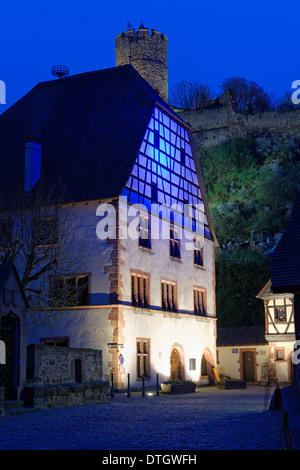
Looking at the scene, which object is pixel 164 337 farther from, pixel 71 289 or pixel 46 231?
pixel 46 231

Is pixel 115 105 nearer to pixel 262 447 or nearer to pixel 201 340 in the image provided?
pixel 201 340

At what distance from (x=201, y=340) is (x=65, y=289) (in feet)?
28.2

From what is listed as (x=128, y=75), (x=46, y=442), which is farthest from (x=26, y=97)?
(x=46, y=442)

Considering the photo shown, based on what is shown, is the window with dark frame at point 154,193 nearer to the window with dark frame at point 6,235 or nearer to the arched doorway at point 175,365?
the arched doorway at point 175,365

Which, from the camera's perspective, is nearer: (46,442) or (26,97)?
(46,442)

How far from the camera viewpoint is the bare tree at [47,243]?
21.8 meters

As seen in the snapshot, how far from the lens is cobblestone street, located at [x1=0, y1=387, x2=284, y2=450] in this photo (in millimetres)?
8008

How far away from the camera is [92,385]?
54.8 feet

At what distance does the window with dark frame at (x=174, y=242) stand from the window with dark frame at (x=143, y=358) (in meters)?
4.79

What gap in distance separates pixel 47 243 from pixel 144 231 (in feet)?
15.8

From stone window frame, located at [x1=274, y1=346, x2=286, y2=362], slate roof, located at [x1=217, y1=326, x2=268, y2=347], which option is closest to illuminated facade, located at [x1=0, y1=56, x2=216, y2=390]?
stone window frame, located at [x1=274, y1=346, x2=286, y2=362]

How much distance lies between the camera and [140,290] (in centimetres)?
2539

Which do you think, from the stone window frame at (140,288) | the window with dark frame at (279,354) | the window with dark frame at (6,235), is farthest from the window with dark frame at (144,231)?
the window with dark frame at (279,354)

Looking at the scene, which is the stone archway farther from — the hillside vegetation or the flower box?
the hillside vegetation
